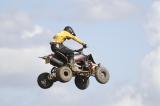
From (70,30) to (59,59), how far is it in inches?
60.4

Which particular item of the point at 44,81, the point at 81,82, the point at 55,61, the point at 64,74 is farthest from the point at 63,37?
the point at 81,82

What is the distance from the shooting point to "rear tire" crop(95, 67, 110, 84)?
226 feet

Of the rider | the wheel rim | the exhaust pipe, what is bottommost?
the wheel rim

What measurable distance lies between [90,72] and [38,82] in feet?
8.85

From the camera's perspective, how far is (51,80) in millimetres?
68062

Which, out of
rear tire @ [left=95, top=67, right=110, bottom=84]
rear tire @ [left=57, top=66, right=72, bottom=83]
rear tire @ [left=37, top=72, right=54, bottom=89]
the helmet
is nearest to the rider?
the helmet

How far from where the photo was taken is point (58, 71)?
67188 mm

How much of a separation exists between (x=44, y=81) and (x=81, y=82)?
2.07m

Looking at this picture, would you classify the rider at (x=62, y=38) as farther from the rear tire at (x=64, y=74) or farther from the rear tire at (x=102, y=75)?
the rear tire at (x=102, y=75)

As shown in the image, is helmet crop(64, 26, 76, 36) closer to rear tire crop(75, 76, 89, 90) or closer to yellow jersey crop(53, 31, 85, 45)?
yellow jersey crop(53, 31, 85, 45)

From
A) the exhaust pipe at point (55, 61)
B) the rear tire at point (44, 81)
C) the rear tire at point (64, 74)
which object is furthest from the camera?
the rear tire at point (44, 81)

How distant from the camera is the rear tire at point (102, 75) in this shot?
68.9 metres

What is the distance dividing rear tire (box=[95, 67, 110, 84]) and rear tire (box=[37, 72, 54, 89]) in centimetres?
241

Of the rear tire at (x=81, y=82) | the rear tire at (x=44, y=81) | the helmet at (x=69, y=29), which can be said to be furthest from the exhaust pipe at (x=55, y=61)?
the rear tire at (x=81, y=82)
